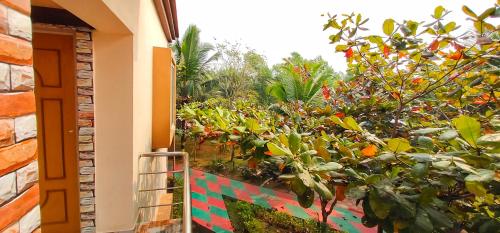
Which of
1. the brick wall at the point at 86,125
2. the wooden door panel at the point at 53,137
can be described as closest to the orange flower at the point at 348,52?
the brick wall at the point at 86,125

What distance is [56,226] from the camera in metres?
2.48

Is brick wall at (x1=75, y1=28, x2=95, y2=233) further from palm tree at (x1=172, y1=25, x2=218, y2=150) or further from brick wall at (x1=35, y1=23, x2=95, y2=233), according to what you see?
palm tree at (x1=172, y1=25, x2=218, y2=150)

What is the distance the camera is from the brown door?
2.38 meters

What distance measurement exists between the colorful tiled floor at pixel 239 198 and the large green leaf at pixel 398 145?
4007 mm

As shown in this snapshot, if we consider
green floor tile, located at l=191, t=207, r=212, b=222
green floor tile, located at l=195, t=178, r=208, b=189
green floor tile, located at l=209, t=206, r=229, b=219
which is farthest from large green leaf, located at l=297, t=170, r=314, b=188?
green floor tile, located at l=195, t=178, r=208, b=189

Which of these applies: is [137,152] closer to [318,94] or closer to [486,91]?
[486,91]

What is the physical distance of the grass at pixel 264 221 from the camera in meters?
5.29

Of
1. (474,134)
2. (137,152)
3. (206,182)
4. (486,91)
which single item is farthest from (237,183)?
(474,134)

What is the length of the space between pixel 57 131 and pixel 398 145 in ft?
9.12

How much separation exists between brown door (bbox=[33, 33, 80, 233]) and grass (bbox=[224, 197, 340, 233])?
3.45 m

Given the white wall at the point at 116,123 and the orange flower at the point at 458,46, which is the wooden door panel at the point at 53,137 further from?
the orange flower at the point at 458,46

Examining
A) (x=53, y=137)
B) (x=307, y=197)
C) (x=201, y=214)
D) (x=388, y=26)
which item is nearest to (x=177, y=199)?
(x=201, y=214)

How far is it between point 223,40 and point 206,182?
8.82 meters

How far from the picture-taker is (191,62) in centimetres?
1170
